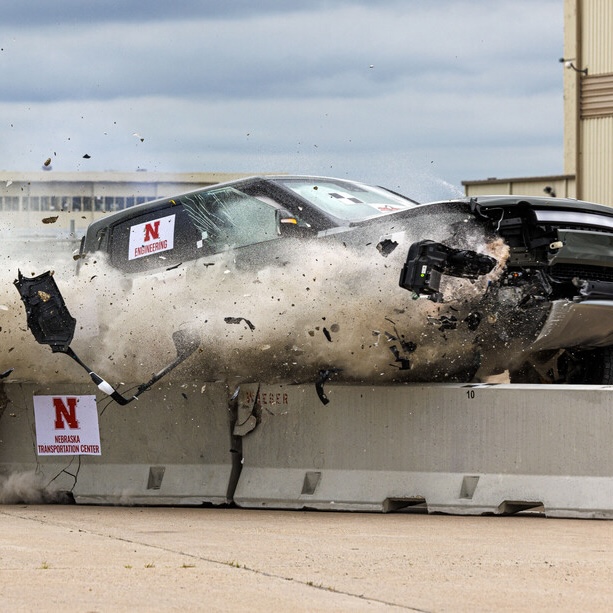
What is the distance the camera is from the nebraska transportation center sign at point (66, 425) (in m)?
11.0

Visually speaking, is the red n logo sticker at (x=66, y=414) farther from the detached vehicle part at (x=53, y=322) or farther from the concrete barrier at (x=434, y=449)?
the concrete barrier at (x=434, y=449)

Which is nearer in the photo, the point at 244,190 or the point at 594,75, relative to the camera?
the point at 244,190

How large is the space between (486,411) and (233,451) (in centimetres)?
203

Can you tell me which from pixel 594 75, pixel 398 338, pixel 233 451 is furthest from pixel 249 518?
pixel 594 75

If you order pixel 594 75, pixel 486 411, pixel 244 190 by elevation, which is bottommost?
pixel 486 411

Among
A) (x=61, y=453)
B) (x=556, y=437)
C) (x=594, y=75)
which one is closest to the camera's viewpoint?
(x=556, y=437)

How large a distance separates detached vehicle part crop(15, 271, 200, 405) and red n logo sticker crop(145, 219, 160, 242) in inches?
41.2

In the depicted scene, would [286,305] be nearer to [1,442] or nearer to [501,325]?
A: [501,325]

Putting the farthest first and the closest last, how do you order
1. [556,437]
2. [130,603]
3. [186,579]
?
[556,437] → [186,579] → [130,603]

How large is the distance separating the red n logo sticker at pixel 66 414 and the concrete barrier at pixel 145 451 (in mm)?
72

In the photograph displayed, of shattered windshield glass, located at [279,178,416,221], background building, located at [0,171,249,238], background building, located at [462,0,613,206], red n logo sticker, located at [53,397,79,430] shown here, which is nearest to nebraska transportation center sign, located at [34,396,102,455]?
red n logo sticker, located at [53,397,79,430]

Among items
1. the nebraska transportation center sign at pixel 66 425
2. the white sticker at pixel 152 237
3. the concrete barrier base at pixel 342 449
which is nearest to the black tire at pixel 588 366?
the concrete barrier base at pixel 342 449

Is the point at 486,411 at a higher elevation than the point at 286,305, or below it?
below

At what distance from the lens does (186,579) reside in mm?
6746
